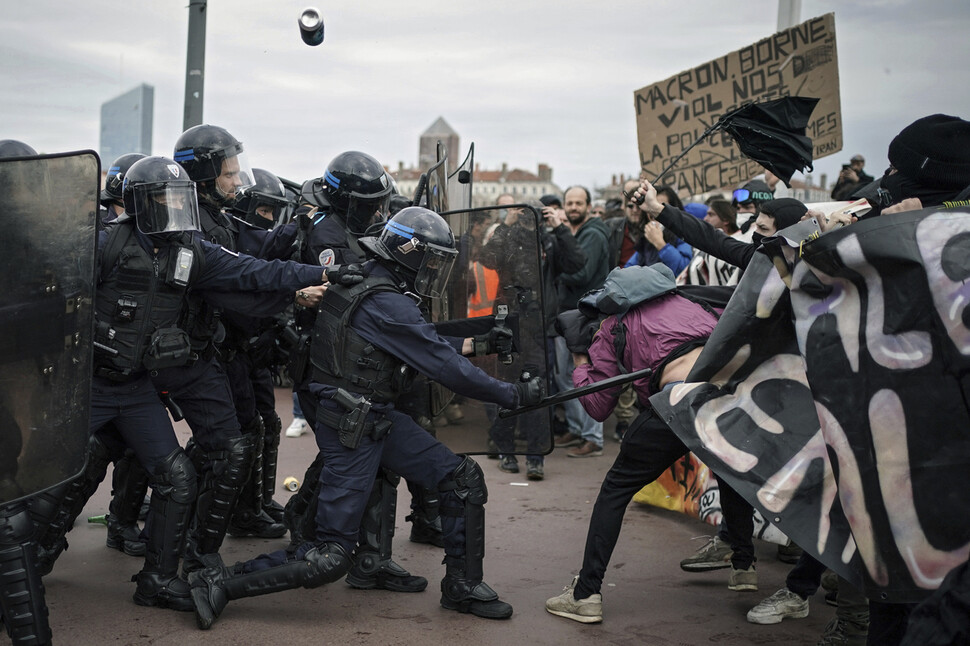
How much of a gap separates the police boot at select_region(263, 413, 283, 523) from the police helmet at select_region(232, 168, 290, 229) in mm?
1354

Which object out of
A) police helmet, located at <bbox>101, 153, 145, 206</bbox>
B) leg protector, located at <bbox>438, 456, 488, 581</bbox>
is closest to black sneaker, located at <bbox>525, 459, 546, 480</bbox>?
leg protector, located at <bbox>438, 456, 488, 581</bbox>

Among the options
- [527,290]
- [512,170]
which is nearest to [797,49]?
[527,290]

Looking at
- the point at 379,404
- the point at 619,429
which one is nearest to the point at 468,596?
the point at 379,404

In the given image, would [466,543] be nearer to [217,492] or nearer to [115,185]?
[217,492]

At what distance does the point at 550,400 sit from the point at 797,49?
14.9 feet

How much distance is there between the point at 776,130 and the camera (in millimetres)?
5078

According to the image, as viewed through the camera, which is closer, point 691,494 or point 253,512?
point 253,512

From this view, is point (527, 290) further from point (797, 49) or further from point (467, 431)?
point (797, 49)

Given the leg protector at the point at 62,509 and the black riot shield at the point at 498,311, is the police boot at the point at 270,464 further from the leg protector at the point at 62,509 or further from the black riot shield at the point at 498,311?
the black riot shield at the point at 498,311

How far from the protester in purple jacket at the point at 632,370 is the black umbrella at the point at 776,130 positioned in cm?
90

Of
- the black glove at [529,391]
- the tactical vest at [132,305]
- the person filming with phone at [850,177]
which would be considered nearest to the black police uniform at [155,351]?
the tactical vest at [132,305]

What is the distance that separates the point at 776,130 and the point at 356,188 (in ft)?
7.37

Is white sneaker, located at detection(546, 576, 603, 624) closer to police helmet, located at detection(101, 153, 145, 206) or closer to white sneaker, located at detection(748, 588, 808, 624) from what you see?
white sneaker, located at detection(748, 588, 808, 624)

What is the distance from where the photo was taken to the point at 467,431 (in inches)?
206
